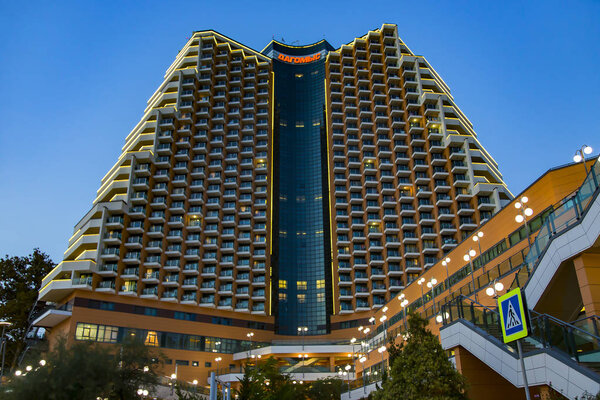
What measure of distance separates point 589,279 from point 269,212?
295 ft

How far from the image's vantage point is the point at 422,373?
20.1m

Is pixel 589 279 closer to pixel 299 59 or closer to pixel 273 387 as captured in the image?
pixel 273 387

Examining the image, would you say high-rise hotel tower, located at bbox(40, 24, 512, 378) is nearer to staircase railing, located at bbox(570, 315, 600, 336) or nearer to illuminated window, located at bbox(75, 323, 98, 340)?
illuminated window, located at bbox(75, 323, 98, 340)

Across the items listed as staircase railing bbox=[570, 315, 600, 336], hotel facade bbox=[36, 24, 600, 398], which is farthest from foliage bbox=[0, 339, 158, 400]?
hotel facade bbox=[36, 24, 600, 398]

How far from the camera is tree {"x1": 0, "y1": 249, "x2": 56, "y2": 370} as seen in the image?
82.1m

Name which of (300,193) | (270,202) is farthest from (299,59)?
(270,202)

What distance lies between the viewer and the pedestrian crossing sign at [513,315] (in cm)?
1728

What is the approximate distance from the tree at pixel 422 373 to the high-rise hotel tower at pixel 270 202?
68338 millimetres

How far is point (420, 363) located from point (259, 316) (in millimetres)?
80052

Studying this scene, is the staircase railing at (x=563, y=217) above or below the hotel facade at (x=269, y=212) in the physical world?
below

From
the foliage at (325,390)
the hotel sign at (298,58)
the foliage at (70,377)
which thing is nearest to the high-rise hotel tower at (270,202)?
the hotel sign at (298,58)

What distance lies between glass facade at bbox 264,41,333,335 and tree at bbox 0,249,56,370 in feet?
144

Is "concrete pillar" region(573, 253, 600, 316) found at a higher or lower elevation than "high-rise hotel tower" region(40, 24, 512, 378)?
lower

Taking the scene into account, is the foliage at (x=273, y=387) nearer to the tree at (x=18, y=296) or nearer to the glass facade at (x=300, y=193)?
the glass facade at (x=300, y=193)
